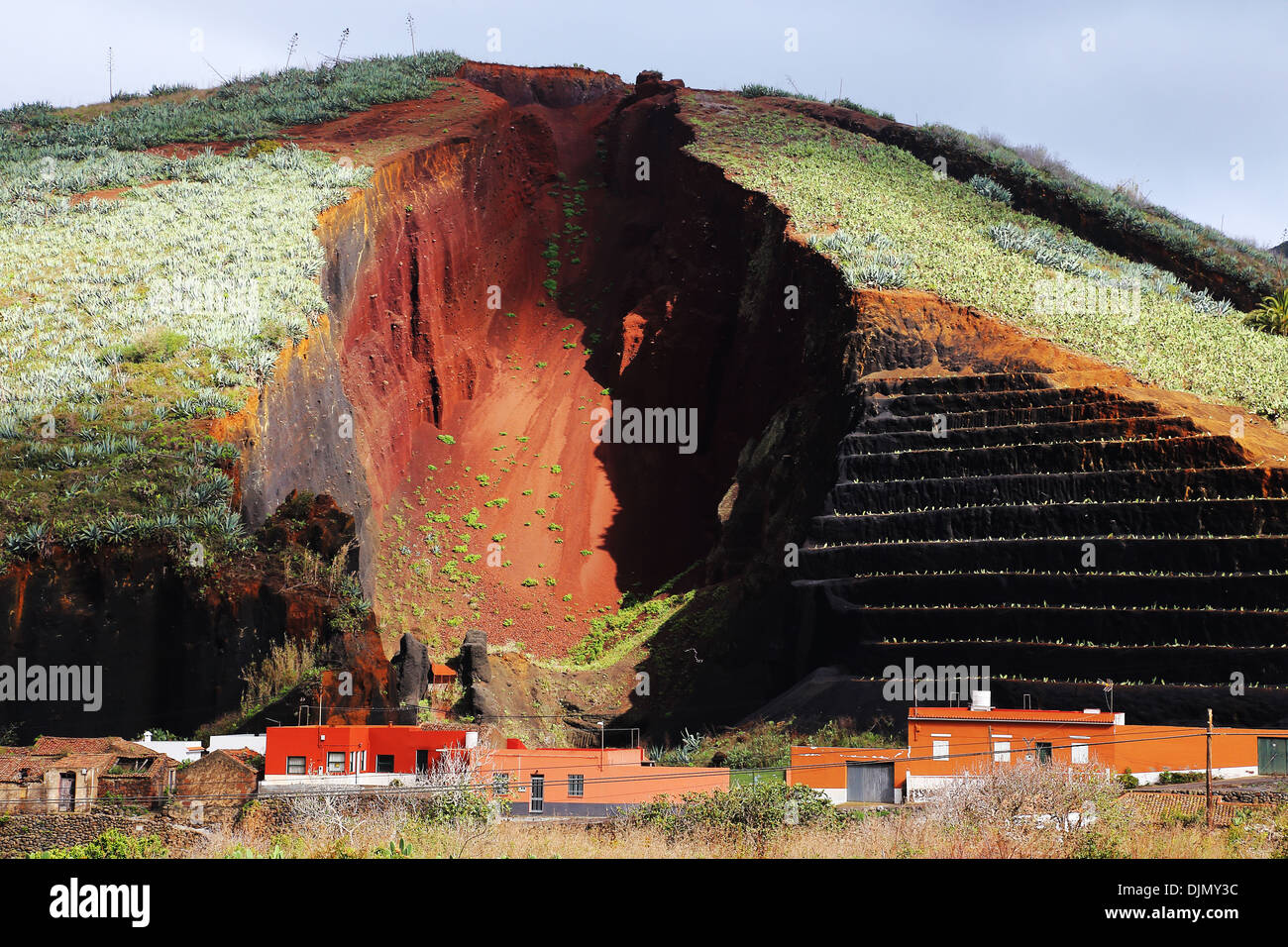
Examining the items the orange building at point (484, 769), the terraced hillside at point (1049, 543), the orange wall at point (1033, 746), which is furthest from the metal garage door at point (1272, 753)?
the orange building at point (484, 769)

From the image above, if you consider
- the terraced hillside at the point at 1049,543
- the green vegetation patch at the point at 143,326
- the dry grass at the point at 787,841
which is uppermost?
the green vegetation patch at the point at 143,326

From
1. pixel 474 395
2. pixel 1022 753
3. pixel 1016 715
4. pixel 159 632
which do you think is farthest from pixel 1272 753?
pixel 474 395

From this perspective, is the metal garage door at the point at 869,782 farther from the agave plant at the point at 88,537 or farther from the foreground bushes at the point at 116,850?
the agave plant at the point at 88,537

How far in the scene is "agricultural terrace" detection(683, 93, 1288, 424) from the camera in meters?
38.2

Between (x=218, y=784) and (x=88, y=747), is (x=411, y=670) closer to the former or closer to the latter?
(x=218, y=784)

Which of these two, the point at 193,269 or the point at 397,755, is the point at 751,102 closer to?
the point at 193,269

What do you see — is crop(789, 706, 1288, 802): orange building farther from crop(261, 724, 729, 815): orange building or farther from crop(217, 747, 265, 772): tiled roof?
crop(217, 747, 265, 772): tiled roof

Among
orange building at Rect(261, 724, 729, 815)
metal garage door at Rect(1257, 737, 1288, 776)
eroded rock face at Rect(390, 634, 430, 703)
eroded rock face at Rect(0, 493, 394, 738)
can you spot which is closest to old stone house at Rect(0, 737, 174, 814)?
orange building at Rect(261, 724, 729, 815)

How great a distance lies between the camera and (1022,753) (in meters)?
24.4

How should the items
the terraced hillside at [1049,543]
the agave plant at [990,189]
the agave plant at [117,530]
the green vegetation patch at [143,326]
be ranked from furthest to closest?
the agave plant at [990,189]
the green vegetation patch at [143,326]
the agave plant at [117,530]
the terraced hillside at [1049,543]

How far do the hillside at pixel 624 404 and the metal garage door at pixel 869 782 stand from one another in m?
3.73

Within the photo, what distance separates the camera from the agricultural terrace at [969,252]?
38.2 metres

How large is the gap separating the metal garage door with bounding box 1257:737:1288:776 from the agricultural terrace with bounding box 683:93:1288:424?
11.1 m

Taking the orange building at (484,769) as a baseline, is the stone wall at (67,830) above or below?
above
